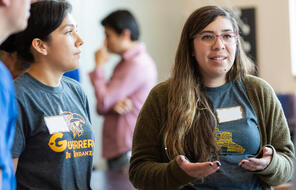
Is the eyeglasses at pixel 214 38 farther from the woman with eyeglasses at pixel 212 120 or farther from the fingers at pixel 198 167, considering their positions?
the fingers at pixel 198 167

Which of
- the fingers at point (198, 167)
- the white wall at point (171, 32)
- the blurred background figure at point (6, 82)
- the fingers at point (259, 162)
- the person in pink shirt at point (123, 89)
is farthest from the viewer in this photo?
the white wall at point (171, 32)

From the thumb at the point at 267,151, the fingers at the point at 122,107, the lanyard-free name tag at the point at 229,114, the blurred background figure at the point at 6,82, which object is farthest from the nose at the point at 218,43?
the fingers at the point at 122,107

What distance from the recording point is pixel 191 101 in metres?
1.89

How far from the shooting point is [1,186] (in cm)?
118

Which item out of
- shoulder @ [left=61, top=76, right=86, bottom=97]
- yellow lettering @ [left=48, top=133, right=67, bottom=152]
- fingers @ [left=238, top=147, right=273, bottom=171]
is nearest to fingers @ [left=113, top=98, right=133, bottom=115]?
shoulder @ [left=61, top=76, right=86, bottom=97]

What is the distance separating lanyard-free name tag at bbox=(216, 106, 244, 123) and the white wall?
13.2ft

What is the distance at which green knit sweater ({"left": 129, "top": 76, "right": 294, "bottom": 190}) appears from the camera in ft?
6.04

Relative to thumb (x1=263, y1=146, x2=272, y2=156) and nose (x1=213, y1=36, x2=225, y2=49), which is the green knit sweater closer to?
thumb (x1=263, y1=146, x2=272, y2=156)

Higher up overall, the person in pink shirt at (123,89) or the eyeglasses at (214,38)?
the eyeglasses at (214,38)

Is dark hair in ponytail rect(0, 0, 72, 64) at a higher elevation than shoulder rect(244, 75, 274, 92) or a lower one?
higher

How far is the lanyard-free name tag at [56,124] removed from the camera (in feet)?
5.71

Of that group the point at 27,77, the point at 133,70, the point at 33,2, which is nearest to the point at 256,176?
the point at 27,77

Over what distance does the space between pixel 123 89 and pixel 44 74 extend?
194 cm

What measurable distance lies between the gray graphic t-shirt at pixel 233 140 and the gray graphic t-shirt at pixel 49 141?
0.50 meters
